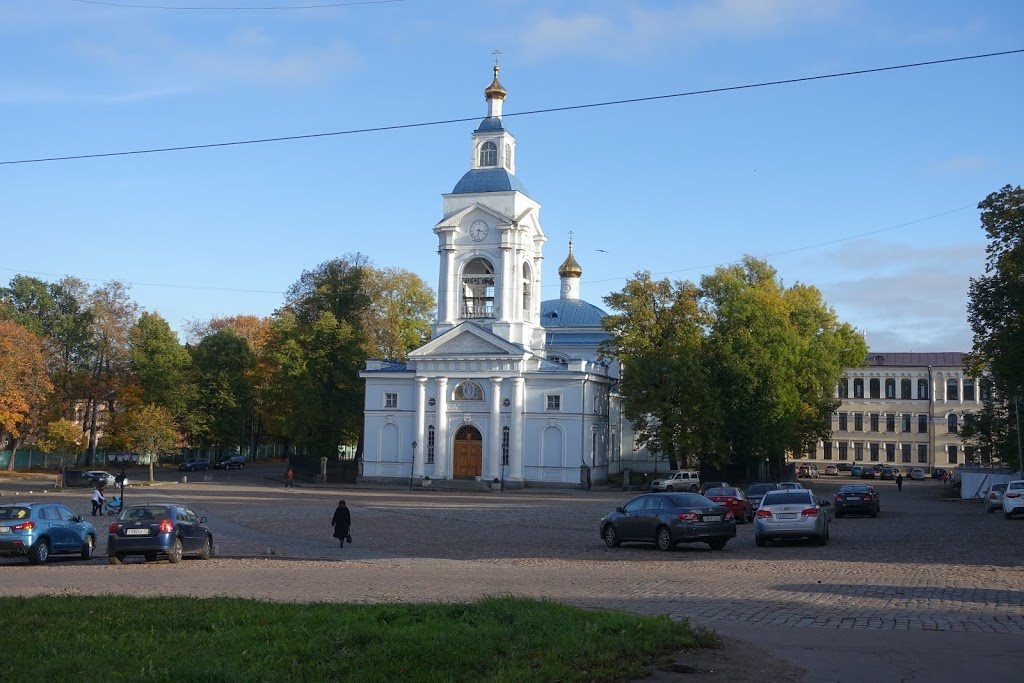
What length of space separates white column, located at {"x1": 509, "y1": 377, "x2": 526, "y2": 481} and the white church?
6 centimetres

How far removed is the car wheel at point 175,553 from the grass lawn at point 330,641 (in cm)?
1069

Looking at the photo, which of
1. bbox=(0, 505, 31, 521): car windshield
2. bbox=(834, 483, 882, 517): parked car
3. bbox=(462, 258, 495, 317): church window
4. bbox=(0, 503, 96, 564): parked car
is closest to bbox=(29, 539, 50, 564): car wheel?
bbox=(0, 503, 96, 564): parked car

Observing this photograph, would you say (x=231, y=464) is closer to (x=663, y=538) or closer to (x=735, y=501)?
(x=735, y=501)

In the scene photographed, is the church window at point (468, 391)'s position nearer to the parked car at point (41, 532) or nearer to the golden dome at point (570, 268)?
the golden dome at point (570, 268)

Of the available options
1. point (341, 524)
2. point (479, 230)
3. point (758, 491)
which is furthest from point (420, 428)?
point (341, 524)

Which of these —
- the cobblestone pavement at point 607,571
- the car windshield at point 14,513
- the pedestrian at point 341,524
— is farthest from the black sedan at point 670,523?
the car windshield at point 14,513

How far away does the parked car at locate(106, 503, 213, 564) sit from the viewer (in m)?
23.1

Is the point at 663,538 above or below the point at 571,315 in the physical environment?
below

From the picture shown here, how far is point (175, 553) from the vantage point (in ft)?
76.4

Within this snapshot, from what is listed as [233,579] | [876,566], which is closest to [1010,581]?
[876,566]

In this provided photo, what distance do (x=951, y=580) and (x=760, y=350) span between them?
1848 inches

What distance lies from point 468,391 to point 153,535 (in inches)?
1758

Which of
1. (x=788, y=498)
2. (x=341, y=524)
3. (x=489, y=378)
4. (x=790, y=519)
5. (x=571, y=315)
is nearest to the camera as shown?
(x=790, y=519)

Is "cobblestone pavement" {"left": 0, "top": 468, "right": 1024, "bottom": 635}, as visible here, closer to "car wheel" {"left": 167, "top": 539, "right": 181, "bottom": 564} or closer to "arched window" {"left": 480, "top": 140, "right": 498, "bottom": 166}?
"car wheel" {"left": 167, "top": 539, "right": 181, "bottom": 564}
